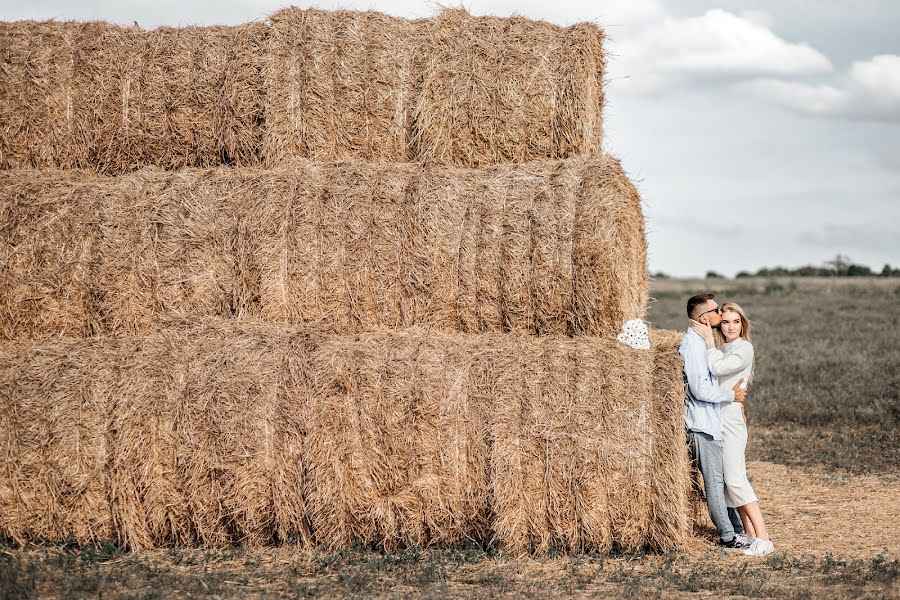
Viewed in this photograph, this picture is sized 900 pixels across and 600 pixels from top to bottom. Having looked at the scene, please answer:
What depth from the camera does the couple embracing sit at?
699 cm

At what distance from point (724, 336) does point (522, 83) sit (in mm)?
2741

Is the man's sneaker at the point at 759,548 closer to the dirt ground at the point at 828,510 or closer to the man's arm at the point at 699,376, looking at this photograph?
the dirt ground at the point at 828,510

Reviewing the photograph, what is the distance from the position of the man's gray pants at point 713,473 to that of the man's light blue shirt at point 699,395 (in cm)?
7

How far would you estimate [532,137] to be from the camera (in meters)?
7.91

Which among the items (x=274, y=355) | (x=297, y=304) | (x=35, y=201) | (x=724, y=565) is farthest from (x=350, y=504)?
(x=35, y=201)

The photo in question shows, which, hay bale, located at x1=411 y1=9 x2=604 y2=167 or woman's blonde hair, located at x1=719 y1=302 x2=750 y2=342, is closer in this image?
woman's blonde hair, located at x1=719 y1=302 x2=750 y2=342

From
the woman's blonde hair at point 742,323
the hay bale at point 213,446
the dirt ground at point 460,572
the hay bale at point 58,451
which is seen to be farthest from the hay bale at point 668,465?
the hay bale at point 58,451

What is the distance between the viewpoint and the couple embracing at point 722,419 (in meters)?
6.99

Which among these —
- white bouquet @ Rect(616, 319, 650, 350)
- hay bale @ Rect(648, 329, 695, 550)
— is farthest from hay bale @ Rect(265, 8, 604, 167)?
hay bale @ Rect(648, 329, 695, 550)

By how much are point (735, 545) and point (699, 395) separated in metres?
1.23

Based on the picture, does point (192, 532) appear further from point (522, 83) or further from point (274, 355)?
point (522, 83)

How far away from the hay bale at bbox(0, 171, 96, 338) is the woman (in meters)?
5.10

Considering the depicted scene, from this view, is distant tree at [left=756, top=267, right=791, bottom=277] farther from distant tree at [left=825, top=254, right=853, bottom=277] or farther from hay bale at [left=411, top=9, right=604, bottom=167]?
hay bale at [left=411, top=9, right=604, bottom=167]

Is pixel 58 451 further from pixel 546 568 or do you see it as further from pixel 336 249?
pixel 546 568
